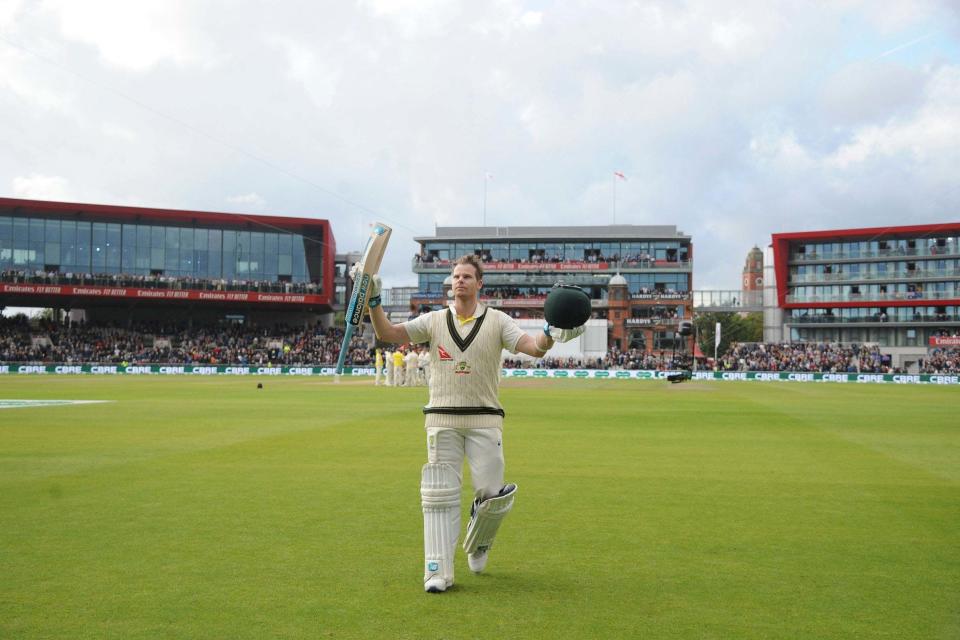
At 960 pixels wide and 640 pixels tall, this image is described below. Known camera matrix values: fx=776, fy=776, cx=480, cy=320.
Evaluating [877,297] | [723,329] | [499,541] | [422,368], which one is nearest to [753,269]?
[723,329]

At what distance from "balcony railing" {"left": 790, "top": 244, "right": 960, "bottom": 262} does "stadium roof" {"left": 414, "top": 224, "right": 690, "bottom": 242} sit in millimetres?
14765

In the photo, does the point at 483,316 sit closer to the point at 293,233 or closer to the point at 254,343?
the point at 254,343

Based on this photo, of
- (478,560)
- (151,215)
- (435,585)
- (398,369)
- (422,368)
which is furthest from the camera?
(151,215)

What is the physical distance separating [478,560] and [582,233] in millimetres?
95959

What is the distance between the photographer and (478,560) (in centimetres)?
638

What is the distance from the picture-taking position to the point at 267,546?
7043 millimetres

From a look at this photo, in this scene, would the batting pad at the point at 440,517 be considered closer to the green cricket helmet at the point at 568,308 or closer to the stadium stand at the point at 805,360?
the green cricket helmet at the point at 568,308

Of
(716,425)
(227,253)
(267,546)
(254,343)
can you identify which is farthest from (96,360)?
(267,546)

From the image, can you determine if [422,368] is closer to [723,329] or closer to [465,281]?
[465,281]

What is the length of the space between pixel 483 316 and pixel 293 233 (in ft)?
254

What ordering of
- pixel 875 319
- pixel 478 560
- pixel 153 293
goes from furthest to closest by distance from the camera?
pixel 875 319 → pixel 153 293 → pixel 478 560

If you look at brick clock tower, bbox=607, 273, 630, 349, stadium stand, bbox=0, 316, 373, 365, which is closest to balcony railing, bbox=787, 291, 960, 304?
brick clock tower, bbox=607, 273, 630, 349

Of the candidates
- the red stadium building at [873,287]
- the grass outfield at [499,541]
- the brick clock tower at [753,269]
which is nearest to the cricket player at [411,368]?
the grass outfield at [499,541]

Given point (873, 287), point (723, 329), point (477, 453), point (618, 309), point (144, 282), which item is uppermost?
point (873, 287)
